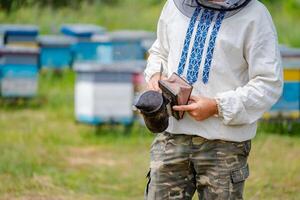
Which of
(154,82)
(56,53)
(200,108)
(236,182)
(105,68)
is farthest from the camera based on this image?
(56,53)

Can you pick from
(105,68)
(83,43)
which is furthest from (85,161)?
(83,43)

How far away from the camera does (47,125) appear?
30.8 ft

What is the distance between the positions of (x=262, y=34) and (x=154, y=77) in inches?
18.4

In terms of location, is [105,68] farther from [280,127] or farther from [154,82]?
[154,82]

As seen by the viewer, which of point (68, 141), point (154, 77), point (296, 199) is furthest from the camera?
point (68, 141)

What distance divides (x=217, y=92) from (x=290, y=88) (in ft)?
19.2

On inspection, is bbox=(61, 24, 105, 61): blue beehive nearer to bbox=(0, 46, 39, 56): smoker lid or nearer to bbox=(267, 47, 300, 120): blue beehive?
bbox=(0, 46, 39, 56): smoker lid

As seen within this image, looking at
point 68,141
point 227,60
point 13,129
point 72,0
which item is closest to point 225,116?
point 227,60

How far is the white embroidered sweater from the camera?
304 centimetres

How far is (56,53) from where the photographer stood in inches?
513

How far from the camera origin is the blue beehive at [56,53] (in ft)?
42.1

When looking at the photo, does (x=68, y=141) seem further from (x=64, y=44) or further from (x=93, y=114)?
(x=64, y=44)

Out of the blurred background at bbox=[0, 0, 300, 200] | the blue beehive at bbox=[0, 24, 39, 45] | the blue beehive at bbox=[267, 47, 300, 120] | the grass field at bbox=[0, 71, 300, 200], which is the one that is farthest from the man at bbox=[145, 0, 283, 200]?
the blue beehive at bbox=[0, 24, 39, 45]

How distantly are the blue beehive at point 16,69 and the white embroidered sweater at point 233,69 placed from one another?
299 inches
